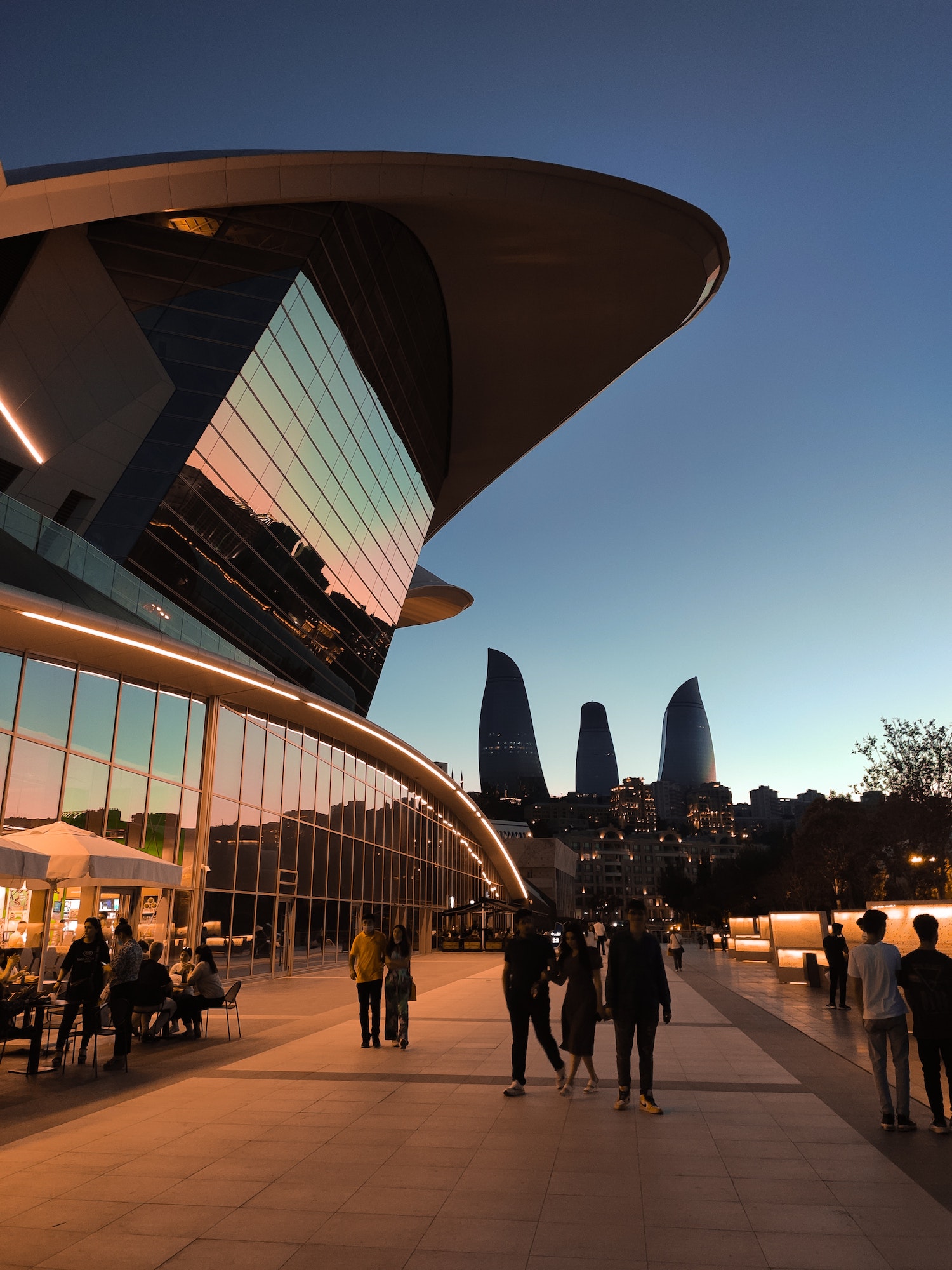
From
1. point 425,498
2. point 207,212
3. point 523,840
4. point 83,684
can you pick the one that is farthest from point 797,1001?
point 523,840

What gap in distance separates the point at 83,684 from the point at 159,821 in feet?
13.0

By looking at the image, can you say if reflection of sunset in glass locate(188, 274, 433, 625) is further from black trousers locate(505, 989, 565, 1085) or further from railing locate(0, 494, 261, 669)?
black trousers locate(505, 989, 565, 1085)

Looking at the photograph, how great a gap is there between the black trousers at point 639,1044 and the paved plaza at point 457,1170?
295mm

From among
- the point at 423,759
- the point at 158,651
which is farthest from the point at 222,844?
the point at 423,759

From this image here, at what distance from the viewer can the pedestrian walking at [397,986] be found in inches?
501

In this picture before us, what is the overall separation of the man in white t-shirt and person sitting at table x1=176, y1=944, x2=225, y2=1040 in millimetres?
9204

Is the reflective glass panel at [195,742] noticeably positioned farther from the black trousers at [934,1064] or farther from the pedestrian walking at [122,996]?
the black trousers at [934,1064]

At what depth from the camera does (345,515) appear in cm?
3469

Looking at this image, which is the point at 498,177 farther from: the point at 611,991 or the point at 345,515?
the point at 611,991

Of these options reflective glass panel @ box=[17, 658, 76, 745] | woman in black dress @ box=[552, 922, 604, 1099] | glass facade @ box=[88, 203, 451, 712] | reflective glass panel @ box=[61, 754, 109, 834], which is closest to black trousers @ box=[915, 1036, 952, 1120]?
woman in black dress @ box=[552, 922, 604, 1099]

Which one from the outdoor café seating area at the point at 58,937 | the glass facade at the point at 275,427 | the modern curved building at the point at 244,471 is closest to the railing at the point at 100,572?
the modern curved building at the point at 244,471

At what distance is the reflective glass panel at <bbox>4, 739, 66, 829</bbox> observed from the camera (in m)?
17.8

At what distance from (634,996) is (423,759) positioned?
103ft

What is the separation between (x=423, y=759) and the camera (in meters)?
39.6
